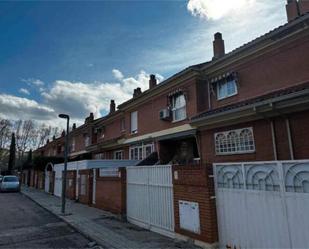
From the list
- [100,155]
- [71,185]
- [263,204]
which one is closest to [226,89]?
[263,204]

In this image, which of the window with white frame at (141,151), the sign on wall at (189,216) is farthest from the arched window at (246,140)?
the window with white frame at (141,151)

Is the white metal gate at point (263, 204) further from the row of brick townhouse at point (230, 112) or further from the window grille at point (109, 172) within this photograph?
the window grille at point (109, 172)

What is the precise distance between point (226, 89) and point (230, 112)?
2.80 m

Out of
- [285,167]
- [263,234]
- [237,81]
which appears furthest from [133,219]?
[237,81]

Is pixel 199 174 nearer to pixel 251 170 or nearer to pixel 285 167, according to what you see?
pixel 251 170

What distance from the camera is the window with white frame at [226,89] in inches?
487

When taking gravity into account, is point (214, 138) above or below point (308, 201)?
above

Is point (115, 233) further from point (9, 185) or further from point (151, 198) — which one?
point (9, 185)

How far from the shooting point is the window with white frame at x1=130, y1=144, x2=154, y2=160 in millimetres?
17328

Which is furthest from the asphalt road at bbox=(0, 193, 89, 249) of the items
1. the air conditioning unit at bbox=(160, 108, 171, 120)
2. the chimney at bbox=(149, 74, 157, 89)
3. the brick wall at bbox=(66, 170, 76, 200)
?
the chimney at bbox=(149, 74, 157, 89)

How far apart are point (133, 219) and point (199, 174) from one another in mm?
4691

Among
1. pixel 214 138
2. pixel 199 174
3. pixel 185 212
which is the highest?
pixel 214 138

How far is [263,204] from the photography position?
18.5 ft

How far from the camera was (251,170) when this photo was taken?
6.07 metres
